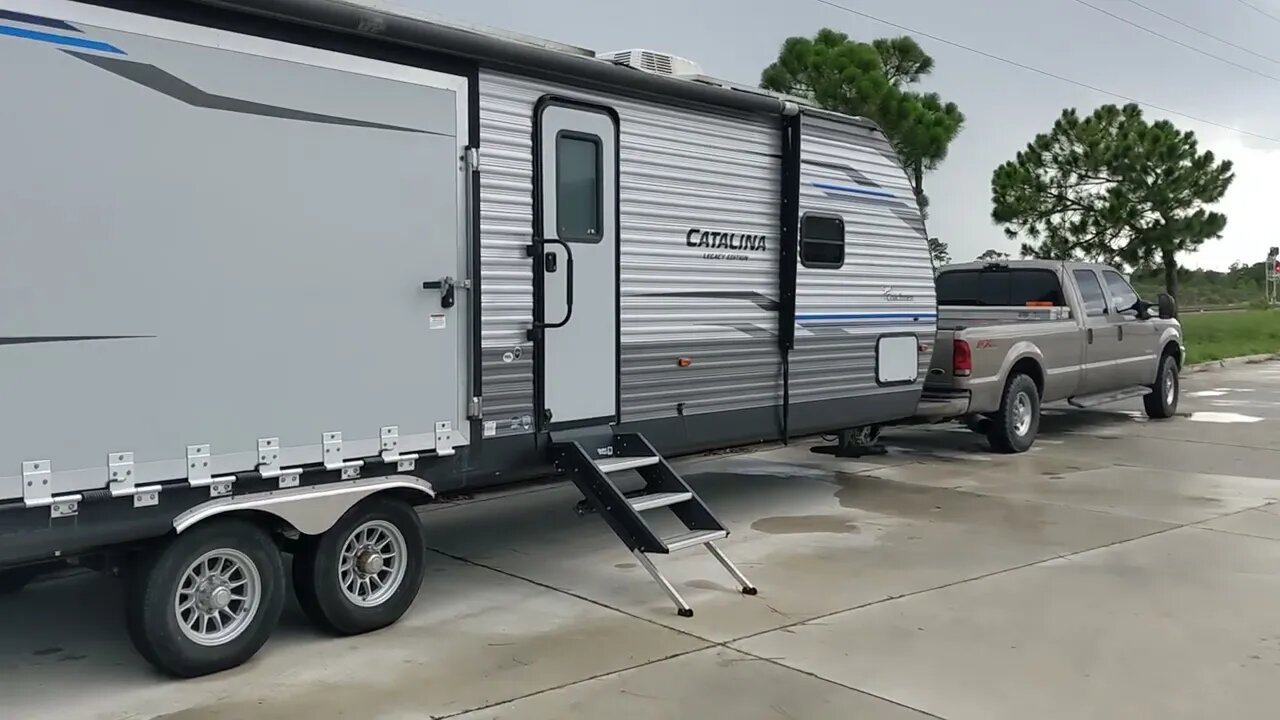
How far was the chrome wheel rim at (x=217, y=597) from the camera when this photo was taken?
16.9 feet

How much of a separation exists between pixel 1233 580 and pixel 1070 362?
581cm

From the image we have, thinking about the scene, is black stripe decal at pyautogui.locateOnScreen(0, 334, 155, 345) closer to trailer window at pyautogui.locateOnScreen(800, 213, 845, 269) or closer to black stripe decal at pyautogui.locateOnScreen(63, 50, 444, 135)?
black stripe decal at pyautogui.locateOnScreen(63, 50, 444, 135)

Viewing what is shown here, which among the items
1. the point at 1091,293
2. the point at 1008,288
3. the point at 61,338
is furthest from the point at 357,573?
the point at 1091,293

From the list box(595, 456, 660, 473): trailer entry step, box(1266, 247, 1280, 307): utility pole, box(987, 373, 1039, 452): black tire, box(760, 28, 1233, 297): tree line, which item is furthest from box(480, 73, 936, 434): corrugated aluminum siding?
box(1266, 247, 1280, 307): utility pole

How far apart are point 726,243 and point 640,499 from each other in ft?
6.96

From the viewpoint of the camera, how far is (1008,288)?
1267 cm

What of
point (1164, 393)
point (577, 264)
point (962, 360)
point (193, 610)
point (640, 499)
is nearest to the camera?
point (193, 610)

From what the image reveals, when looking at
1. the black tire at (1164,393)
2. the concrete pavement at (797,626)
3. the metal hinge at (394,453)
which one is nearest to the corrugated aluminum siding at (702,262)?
the metal hinge at (394,453)

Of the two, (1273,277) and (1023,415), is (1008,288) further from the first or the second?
(1273,277)

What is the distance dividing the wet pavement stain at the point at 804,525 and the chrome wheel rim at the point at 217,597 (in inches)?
156

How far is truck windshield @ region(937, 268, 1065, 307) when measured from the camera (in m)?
12.5

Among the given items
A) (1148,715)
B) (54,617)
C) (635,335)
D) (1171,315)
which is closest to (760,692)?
(1148,715)

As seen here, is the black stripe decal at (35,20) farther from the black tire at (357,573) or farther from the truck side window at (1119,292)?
the truck side window at (1119,292)

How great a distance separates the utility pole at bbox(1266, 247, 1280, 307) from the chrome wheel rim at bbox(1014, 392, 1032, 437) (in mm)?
36361
